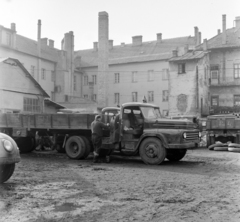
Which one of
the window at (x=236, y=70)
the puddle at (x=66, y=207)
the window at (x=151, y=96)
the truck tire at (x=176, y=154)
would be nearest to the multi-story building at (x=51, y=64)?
the window at (x=151, y=96)

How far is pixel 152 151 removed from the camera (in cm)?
1137

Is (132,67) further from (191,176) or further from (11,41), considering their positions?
(191,176)

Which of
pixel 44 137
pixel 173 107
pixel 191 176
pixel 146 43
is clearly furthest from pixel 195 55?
pixel 191 176

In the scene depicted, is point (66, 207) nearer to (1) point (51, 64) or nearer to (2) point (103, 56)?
(2) point (103, 56)

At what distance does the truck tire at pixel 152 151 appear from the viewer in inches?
441

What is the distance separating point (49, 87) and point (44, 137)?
33.2m

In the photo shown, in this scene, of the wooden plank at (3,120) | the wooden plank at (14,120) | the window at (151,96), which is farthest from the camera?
the window at (151,96)

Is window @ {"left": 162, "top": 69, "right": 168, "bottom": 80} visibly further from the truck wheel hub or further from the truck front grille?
the truck wheel hub

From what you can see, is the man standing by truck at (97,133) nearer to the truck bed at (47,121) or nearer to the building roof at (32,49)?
the truck bed at (47,121)

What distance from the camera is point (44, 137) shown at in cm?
1535

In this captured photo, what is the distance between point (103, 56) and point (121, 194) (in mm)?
37043

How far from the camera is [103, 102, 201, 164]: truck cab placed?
11.2 m

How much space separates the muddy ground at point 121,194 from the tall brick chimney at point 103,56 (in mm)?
31676

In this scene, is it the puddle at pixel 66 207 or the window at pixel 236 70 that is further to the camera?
the window at pixel 236 70
